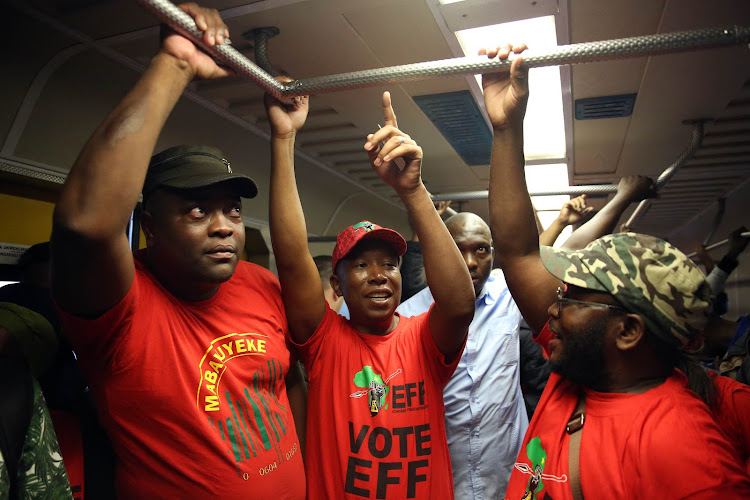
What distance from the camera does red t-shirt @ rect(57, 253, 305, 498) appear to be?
1.49 m

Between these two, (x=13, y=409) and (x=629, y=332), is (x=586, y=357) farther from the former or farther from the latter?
(x=13, y=409)

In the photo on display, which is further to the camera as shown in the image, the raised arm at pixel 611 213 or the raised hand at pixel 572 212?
the raised hand at pixel 572 212

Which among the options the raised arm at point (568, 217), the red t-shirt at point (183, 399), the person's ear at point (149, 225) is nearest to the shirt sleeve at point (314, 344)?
the red t-shirt at point (183, 399)

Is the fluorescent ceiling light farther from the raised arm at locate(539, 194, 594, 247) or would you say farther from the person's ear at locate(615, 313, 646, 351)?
the person's ear at locate(615, 313, 646, 351)

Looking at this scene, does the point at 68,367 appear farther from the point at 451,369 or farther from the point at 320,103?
the point at 320,103

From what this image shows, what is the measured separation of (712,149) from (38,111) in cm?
488

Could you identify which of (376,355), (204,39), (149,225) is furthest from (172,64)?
(376,355)

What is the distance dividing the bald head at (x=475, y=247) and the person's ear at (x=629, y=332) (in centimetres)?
135

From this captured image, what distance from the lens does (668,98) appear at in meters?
3.34

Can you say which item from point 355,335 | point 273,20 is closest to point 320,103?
point 273,20

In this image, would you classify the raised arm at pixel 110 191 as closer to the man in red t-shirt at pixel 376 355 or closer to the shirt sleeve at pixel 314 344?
the man in red t-shirt at pixel 376 355

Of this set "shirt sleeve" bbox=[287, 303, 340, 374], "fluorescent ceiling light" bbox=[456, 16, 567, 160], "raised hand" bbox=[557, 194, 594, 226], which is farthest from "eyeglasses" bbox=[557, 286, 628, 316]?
"raised hand" bbox=[557, 194, 594, 226]

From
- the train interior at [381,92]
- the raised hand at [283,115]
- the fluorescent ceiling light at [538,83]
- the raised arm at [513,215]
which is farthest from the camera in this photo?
the fluorescent ceiling light at [538,83]

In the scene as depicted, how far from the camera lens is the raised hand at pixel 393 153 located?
74.1 inches
